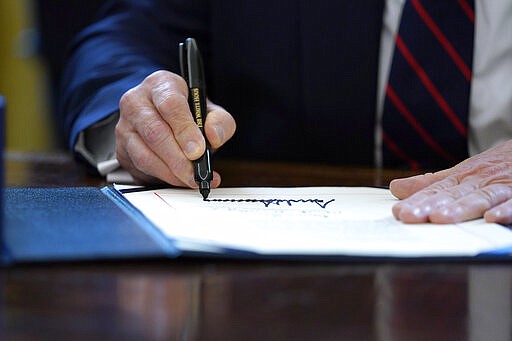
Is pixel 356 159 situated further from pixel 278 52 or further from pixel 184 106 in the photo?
pixel 184 106

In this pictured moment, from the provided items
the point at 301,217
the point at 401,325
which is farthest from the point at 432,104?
the point at 401,325

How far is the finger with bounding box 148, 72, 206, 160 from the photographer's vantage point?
0.82 m

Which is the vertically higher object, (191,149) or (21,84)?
(21,84)

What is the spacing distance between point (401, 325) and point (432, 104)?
0.76 m

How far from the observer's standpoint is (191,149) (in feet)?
2.68

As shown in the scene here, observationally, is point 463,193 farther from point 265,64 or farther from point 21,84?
point 21,84

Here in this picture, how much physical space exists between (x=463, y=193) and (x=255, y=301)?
0.31m

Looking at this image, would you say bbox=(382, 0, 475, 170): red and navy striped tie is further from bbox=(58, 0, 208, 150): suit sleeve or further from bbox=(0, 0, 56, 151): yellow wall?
bbox=(0, 0, 56, 151): yellow wall

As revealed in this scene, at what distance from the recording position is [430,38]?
1.13 m

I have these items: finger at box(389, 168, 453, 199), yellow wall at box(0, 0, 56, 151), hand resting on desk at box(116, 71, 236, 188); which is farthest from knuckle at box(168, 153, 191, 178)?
yellow wall at box(0, 0, 56, 151)

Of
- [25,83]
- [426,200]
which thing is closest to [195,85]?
[426,200]

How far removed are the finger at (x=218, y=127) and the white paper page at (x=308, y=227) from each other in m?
0.07
